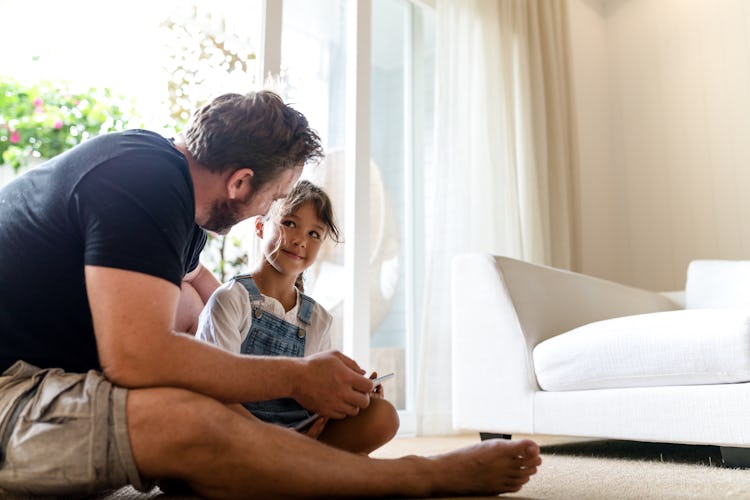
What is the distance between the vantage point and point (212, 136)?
119 cm

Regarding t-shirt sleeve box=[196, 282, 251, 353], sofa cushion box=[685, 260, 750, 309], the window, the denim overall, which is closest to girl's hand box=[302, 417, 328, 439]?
the denim overall

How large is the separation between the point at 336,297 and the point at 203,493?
1.78 metres

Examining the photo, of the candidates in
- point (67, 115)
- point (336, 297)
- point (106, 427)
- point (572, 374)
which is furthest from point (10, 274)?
point (67, 115)

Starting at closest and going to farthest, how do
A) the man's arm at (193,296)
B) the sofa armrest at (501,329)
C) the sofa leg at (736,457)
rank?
1. the man's arm at (193,296)
2. the sofa leg at (736,457)
3. the sofa armrest at (501,329)

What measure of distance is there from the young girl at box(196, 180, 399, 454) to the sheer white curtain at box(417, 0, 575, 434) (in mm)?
1295

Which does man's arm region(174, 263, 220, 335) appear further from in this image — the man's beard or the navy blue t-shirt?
the navy blue t-shirt

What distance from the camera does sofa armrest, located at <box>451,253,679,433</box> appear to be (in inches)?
83.7

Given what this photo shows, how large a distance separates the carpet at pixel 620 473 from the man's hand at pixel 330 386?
0.28 meters

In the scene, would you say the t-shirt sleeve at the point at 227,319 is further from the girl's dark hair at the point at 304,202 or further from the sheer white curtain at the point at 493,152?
the sheer white curtain at the point at 493,152

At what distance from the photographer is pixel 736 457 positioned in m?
1.70

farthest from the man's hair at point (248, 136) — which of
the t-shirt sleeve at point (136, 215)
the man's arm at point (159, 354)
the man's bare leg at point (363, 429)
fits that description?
the man's bare leg at point (363, 429)

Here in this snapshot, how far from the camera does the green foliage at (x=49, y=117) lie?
313 centimetres

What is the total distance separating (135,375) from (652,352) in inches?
54.3

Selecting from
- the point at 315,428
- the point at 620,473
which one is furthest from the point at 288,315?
the point at 620,473
